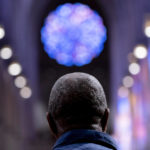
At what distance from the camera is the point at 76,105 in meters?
2.14

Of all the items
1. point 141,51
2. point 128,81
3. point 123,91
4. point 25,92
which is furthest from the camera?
point 25,92

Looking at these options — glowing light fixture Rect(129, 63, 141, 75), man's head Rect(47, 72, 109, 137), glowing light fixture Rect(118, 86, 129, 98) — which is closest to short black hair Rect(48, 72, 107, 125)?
man's head Rect(47, 72, 109, 137)

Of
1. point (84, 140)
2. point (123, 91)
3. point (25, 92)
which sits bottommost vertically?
point (123, 91)

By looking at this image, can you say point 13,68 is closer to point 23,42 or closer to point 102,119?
point 23,42

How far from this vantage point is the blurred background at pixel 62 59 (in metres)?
17.1

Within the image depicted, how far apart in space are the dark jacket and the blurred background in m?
12.9

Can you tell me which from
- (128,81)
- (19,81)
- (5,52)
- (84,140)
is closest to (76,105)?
(84,140)

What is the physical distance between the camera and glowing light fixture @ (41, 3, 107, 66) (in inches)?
1130

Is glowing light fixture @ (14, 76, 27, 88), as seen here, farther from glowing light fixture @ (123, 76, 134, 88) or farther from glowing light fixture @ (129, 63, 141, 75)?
glowing light fixture @ (129, 63, 141, 75)

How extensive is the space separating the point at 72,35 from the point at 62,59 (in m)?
1.45

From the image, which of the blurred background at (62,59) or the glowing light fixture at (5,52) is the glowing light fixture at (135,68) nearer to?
the blurred background at (62,59)

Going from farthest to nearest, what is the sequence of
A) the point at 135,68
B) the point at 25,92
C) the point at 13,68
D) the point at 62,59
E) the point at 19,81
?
the point at 62,59, the point at 25,92, the point at 19,81, the point at 13,68, the point at 135,68

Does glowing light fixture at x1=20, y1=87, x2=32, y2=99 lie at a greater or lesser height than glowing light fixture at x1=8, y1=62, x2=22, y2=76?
lesser

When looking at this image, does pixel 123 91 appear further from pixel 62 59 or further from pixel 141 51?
pixel 62 59
